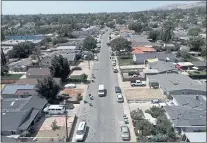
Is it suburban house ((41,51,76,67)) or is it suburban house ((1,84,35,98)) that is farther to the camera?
suburban house ((41,51,76,67))

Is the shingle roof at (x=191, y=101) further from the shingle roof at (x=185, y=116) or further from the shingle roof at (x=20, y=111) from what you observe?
the shingle roof at (x=20, y=111)

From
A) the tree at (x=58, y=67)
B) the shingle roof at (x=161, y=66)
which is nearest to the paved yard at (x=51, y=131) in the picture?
the tree at (x=58, y=67)

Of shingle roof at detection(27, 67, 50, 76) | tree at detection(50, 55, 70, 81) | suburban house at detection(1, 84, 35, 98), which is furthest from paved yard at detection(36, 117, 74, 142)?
shingle roof at detection(27, 67, 50, 76)

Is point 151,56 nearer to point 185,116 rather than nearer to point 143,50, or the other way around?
point 143,50

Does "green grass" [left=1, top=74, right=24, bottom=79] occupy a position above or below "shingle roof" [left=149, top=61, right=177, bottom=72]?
below

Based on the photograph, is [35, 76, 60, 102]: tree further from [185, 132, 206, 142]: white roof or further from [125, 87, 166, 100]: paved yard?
[185, 132, 206, 142]: white roof

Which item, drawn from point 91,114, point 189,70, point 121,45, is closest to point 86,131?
point 91,114

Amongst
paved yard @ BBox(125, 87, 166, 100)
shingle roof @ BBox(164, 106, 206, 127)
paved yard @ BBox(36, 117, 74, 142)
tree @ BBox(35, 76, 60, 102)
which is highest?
tree @ BBox(35, 76, 60, 102)

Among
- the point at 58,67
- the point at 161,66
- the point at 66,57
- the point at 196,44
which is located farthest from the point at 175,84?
the point at 196,44
